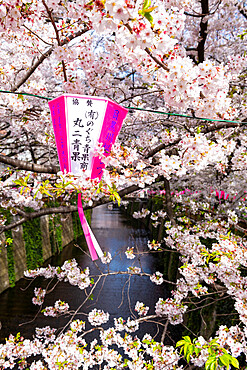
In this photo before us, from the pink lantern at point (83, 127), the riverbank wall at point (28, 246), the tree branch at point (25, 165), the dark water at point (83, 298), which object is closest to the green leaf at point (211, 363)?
the pink lantern at point (83, 127)

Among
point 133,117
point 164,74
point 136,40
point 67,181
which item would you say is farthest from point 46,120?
point 136,40

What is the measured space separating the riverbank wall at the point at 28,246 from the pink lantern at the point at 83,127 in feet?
19.0

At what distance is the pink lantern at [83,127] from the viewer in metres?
1.85

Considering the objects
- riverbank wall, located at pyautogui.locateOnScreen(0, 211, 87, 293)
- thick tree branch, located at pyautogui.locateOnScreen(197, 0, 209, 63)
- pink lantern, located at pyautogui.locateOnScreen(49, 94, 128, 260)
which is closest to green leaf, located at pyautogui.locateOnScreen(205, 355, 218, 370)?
pink lantern, located at pyautogui.locateOnScreen(49, 94, 128, 260)

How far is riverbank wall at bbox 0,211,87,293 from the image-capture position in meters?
9.02

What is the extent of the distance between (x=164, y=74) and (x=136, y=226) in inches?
807

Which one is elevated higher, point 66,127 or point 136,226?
point 66,127

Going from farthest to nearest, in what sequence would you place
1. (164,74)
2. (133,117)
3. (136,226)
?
1. (136,226)
2. (133,117)
3. (164,74)

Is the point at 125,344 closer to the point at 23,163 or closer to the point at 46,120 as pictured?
the point at 23,163

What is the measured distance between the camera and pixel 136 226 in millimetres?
21609

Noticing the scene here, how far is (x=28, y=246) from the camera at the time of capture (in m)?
10.9

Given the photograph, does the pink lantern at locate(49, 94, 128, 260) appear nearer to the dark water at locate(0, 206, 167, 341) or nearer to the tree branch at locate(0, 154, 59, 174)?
the tree branch at locate(0, 154, 59, 174)

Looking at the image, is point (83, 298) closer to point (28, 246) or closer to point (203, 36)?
point (28, 246)

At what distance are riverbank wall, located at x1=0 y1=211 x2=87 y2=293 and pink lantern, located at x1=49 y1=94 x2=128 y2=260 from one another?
5786 mm
